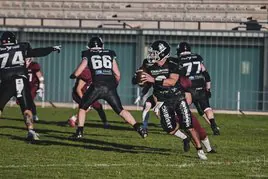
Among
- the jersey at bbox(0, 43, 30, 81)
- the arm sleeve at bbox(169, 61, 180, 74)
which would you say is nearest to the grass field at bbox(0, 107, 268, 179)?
the jersey at bbox(0, 43, 30, 81)

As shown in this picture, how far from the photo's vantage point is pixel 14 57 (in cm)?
1731

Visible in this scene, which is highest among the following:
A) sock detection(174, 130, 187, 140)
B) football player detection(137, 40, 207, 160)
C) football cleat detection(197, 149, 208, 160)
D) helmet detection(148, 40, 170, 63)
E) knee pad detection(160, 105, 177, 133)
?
helmet detection(148, 40, 170, 63)

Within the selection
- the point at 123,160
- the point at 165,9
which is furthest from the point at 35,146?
the point at 165,9

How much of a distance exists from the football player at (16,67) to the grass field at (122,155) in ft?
2.86

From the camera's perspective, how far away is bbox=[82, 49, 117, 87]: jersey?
704 inches

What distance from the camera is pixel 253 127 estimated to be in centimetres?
2405

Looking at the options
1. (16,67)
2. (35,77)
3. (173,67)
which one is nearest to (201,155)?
(173,67)

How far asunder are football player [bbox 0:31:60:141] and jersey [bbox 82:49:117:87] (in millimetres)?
926

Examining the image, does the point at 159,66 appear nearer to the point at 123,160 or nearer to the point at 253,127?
the point at 123,160

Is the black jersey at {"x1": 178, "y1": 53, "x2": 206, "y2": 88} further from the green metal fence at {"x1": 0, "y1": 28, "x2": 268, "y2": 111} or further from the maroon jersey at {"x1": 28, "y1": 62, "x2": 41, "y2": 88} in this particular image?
the green metal fence at {"x1": 0, "y1": 28, "x2": 268, "y2": 111}

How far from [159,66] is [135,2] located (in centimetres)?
2633

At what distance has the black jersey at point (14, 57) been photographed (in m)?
17.3

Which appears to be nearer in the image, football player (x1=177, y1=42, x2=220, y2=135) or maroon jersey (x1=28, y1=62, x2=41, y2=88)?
football player (x1=177, y1=42, x2=220, y2=135)

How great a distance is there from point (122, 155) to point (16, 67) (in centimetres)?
346
